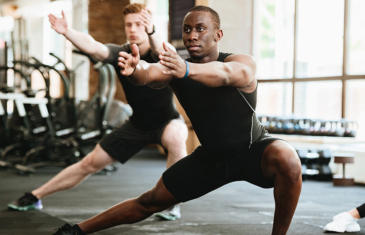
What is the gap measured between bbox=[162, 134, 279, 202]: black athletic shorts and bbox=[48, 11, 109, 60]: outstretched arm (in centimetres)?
87

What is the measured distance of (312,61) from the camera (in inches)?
216

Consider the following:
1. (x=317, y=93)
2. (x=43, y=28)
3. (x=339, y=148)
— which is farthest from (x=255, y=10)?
(x=43, y=28)

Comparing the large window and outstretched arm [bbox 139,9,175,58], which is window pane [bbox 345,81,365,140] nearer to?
the large window

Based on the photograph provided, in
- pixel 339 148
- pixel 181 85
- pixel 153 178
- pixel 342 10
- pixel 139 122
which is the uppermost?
pixel 342 10

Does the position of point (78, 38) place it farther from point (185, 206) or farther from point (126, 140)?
point (185, 206)

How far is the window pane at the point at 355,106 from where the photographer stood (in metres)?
5.03

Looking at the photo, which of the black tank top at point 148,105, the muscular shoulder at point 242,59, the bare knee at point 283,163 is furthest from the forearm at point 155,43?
the bare knee at point 283,163

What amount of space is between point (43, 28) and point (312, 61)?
8.11 metres

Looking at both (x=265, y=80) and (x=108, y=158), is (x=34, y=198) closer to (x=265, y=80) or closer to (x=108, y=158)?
(x=108, y=158)

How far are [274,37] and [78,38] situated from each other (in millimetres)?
3999

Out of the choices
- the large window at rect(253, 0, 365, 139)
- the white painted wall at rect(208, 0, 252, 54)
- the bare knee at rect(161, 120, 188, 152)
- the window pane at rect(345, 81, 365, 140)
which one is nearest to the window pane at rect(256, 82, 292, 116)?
the large window at rect(253, 0, 365, 139)

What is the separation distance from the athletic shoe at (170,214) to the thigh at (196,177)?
3.27ft

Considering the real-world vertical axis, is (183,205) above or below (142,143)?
below

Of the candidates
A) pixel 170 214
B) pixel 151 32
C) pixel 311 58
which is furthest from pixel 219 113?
pixel 311 58
